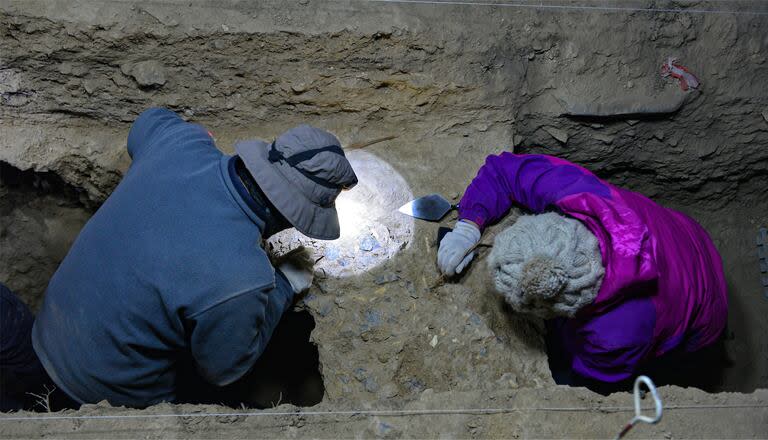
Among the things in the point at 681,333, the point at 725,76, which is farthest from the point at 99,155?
the point at 725,76

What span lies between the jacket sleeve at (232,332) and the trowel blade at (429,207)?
76 cm

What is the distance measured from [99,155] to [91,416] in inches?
56.2

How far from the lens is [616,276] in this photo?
6.69ft

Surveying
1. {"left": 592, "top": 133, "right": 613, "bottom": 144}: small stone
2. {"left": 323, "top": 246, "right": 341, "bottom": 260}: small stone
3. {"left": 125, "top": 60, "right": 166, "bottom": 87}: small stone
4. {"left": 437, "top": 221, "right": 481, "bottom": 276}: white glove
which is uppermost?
{"left": 125, "top": 60, "right": 166, "bottom": 87}: small stone

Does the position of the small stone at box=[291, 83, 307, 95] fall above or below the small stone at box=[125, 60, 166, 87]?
below

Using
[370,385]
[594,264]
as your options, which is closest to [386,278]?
[370,385]

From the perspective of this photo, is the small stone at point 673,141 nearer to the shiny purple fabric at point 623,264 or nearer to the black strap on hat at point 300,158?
the shiny purple fabric at point 623,264

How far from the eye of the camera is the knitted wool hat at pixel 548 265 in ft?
6.48

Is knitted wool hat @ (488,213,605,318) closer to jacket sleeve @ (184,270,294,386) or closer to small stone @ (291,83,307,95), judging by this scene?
jacket sleeve @ (184,270,294,386)

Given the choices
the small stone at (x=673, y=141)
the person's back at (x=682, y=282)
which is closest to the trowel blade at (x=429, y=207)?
the person's back at (x=682, y=282)

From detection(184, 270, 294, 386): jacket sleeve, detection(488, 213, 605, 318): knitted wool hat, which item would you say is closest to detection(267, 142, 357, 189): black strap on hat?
detection(184, 270, 294, 386): jacket sleeve

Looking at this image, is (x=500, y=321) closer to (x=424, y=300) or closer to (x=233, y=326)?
(x=424, y=300)

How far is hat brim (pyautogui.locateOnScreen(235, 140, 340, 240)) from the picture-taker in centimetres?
201

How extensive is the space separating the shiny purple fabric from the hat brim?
0.78 m
